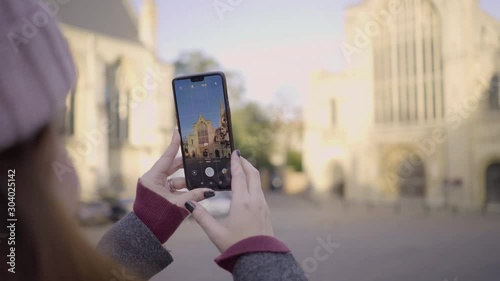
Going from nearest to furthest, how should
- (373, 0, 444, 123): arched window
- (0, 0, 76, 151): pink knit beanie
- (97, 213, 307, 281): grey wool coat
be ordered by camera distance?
(0, 0, 76, 151): pink knit beanie → (97, 213, 307, 281): grey wool coat → (373, 0, 444, 123): arched window

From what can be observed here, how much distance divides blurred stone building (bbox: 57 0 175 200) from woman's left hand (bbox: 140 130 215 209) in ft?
72.8

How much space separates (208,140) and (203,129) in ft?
0.12

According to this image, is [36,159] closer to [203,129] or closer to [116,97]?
[203,129]

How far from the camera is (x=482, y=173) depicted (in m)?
23.3

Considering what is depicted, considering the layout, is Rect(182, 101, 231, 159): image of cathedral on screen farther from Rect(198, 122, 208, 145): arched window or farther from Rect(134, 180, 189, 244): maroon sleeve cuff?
Rect(134, 180, 189, 244): maroon sleeve cuff

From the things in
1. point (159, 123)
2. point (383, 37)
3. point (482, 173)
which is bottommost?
point (482, 173)

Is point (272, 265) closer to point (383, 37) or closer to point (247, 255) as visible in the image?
point (247, 255)

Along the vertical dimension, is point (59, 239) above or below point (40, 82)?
below

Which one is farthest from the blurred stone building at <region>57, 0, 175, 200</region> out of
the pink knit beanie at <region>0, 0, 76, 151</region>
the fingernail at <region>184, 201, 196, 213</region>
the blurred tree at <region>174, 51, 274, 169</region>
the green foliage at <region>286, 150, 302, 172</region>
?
the pink knit beanie at <region>0, 0, 76, 151</region>

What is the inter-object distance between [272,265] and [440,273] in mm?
7770

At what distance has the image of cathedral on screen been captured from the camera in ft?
4.82

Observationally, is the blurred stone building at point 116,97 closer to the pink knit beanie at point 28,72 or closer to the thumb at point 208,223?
the thumb at point 208,223

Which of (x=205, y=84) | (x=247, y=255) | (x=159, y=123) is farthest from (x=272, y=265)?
(x=159, y=123)

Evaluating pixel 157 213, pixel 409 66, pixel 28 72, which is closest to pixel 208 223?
pixel 157 213
